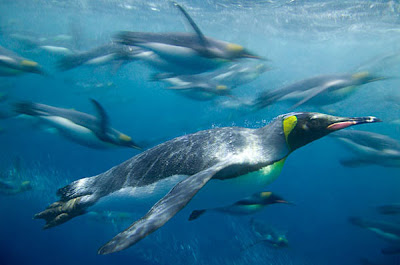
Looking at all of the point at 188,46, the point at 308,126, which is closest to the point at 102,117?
the point at 188,46

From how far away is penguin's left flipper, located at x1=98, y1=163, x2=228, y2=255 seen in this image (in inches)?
51.6

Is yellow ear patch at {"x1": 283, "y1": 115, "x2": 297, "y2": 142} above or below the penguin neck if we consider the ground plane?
above

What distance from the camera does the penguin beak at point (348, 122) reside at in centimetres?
Answer: 188

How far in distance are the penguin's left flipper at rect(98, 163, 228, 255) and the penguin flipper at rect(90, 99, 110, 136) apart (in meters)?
3.19

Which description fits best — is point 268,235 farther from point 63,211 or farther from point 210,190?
point 63,211

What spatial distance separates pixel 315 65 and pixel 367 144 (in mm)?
40774

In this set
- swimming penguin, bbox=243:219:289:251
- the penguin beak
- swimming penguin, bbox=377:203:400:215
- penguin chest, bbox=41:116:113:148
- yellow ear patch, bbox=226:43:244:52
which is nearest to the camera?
the penguin beak

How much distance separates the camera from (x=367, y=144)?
239 inches

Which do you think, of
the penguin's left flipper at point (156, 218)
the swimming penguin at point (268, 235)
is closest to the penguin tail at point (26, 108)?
the penguin's left flipper at point (156, 218)

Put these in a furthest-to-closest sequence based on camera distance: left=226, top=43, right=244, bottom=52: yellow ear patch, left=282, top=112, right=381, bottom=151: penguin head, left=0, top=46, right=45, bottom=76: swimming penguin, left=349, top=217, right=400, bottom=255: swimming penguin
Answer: left=349, top=217, right=400, bottom=255: swimming penguin < left=0, top=46, right=45, bottom=76: swimming penguin < left=226, top=43, right=244, bottom=52: yellow ear patch < left=282, top=112, right=381, bottom=151: penguin head

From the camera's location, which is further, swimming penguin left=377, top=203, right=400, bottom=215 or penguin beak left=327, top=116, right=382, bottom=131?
swimming penguin left=377, top=203, right=400, bottom=215

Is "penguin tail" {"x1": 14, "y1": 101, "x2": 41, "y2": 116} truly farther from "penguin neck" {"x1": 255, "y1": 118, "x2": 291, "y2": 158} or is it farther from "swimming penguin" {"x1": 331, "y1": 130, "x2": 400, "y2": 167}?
"swimming penguin" {"x1": 331, "y1": 130, "x2": 400, "y2": 167}

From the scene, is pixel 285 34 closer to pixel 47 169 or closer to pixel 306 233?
pixel 306 233

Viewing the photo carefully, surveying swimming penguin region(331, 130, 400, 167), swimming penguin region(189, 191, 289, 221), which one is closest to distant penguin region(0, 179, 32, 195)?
swimming penguin region(189, 191, 289, 221)
